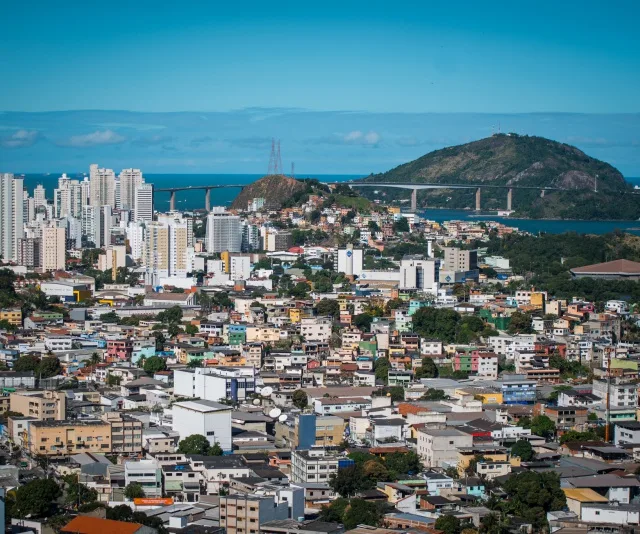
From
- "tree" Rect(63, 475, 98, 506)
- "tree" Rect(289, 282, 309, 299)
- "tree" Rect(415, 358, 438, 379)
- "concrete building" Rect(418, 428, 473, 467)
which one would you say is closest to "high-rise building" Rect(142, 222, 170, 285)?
"tree" Rect(289, 282, 309, 299)

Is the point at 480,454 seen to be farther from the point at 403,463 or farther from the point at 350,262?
the point at 350,262

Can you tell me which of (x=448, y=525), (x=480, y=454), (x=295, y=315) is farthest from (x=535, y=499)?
(x=295, y=315)

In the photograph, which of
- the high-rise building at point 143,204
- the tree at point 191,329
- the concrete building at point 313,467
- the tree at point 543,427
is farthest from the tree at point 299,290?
the concrete building at point 313,467

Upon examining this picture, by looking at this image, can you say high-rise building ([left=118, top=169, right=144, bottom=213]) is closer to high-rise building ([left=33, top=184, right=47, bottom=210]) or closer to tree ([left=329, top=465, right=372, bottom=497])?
Result: high-rise building ([left=33, top=184, right=47, bottom=210])

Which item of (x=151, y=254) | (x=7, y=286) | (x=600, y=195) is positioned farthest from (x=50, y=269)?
(x=600, y=195)

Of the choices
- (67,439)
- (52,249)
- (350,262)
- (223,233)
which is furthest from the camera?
(223,233)

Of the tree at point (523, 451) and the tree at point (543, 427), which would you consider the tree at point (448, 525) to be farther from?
the tree at point (543, 427)
